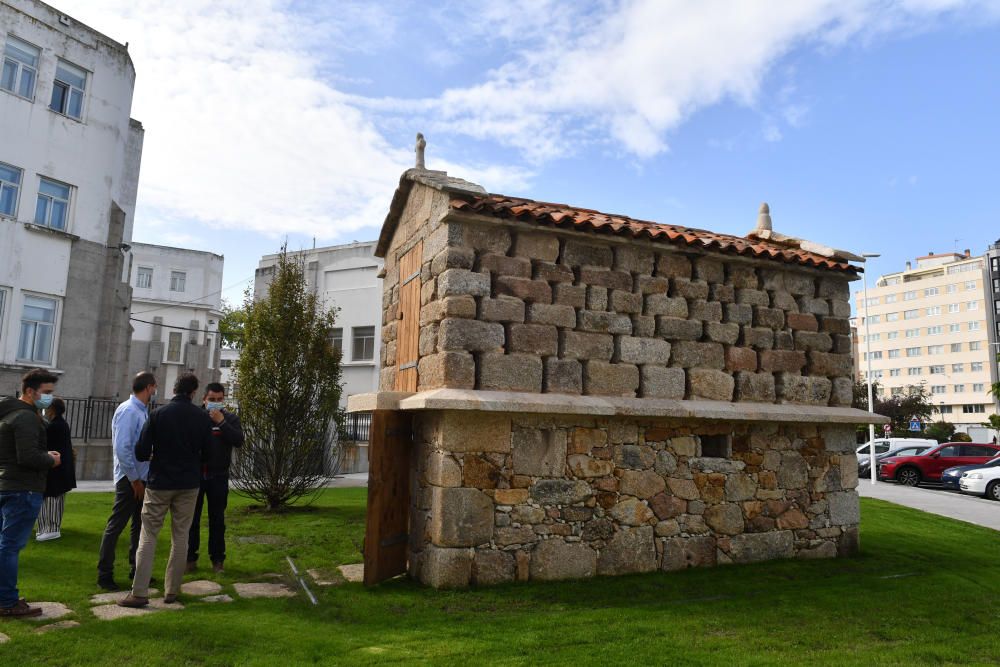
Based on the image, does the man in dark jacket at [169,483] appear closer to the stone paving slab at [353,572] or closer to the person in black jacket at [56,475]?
the person in black jacket at [56,475]

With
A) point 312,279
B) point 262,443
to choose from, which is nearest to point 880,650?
point 262,443

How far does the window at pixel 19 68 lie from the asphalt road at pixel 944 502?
21.9 metres

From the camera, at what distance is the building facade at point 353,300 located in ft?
86.1

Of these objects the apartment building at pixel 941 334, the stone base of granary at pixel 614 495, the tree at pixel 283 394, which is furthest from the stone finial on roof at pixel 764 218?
the apartment building at pixel 941 334

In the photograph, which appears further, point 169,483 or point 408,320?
point 408,320

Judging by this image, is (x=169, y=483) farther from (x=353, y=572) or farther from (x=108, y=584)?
(x=353, y=572)

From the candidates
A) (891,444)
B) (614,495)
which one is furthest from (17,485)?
(891,444)

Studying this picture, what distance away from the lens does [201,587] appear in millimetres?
6285

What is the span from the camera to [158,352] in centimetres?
3609

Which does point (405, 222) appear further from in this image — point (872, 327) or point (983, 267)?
point (872, 327)

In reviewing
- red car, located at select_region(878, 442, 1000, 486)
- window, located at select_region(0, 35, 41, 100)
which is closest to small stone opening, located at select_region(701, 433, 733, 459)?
window, located at select_region(0, 35, 41, 100)

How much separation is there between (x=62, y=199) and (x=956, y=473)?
998 inches

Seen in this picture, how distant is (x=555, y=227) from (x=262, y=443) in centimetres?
680

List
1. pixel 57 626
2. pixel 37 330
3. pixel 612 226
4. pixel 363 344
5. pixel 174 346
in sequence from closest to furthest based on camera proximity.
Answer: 1. pixel 57 626
2. pixel 612 226
3. pixel 37 330
4. pixel 363 344
5. pixel 174 346
